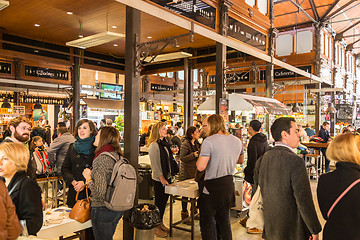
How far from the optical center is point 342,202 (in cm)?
225

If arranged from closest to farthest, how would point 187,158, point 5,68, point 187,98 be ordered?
point 187,158 < point 187,98 < point 5,68

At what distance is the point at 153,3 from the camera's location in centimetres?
486

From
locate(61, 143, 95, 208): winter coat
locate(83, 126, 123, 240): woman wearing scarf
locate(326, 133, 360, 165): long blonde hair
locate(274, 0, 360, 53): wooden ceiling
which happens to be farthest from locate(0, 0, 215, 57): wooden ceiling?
locate(274, 0, 360, 53): wooden ceiling

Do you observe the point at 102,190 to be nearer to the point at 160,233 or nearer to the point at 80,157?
the point at 80,157

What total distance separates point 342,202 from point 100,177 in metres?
2.19

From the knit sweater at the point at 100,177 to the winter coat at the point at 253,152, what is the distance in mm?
2276

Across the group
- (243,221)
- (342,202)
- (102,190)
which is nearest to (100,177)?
(102,190)

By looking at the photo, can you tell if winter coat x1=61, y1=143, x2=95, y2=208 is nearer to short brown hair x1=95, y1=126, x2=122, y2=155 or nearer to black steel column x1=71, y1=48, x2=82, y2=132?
short brown hair x1=95, y1=126, x2=122, y2=155

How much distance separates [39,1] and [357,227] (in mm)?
6362

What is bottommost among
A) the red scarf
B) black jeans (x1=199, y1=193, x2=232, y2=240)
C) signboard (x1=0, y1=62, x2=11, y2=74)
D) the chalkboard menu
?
black jeans (x1=199, y1=193, x2=232, y2=240)

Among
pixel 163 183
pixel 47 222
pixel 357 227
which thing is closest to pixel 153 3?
pixel 163 183

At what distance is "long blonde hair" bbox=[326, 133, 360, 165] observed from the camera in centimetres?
A: 237

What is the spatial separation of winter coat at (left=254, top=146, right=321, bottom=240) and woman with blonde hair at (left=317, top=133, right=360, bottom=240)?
11 centimetres

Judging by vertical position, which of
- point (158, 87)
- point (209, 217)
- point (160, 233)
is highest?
point (158, 87)
